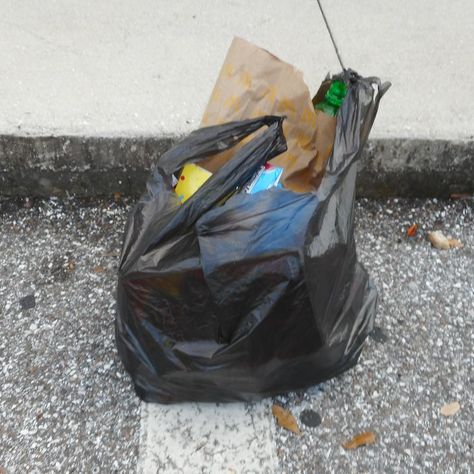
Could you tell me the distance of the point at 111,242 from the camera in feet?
6.59

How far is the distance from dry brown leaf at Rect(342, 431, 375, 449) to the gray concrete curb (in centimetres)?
94

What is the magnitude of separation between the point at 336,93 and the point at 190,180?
0.45 meters

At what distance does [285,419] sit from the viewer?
156cm

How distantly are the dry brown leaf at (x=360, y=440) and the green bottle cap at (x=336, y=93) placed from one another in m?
0.86

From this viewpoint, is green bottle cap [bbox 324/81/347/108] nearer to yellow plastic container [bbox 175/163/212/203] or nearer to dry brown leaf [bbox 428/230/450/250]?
yellow plastic container [bbox 175/163/212/203]

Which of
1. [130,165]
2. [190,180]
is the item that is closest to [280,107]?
[190,180]

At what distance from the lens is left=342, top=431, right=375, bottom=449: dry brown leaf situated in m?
1.50

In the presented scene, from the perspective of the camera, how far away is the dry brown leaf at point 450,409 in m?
1.58

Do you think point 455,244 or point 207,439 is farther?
point 455,244

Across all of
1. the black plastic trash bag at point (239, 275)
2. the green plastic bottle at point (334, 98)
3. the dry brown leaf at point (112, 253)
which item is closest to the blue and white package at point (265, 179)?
the black plastic trash bag at point (239, 275)

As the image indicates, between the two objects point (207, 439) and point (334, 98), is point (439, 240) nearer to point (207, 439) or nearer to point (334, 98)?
point (334, 98)

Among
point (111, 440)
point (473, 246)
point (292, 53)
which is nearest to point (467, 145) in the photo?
point (473, 246)

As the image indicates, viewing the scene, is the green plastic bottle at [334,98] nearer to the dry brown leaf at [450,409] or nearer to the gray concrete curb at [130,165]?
the gray concrete curb at [130,165]

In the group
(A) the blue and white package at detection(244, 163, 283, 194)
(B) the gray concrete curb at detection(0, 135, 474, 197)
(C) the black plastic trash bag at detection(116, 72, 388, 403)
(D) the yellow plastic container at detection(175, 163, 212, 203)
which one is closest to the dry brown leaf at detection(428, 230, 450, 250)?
(B) the gray concrete curb at detection(0, 135, 474, 197)
